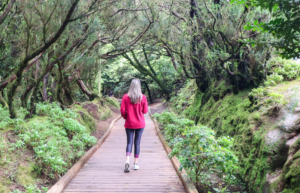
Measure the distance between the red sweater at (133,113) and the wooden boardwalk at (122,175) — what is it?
1.04m

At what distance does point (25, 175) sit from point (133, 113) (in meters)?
2.30

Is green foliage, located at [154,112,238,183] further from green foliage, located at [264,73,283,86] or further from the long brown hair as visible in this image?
green foliage, located at [264,73,283,86]

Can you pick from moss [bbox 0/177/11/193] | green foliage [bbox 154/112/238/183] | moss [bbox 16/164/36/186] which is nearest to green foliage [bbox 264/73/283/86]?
green foliage [bbox 154/112/238/183]

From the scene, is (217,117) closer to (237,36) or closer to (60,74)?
(237,36)

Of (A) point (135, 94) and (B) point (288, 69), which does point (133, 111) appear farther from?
(B) point (288, 69)

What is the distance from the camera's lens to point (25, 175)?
13.9 feet

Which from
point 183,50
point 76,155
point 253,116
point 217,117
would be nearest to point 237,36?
point 253,116

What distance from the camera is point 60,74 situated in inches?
348

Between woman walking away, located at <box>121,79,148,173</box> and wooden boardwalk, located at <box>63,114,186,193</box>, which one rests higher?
woman walking away, located at <box>121,79,148,173</box>

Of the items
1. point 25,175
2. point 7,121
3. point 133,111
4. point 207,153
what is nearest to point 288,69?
point 207,153

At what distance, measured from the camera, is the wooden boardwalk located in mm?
4277

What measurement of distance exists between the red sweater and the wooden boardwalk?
3.42 feet

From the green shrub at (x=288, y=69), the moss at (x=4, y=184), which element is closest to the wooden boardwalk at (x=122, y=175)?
the moss at (x=4, y=184)

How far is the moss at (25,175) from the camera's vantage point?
406 cm
